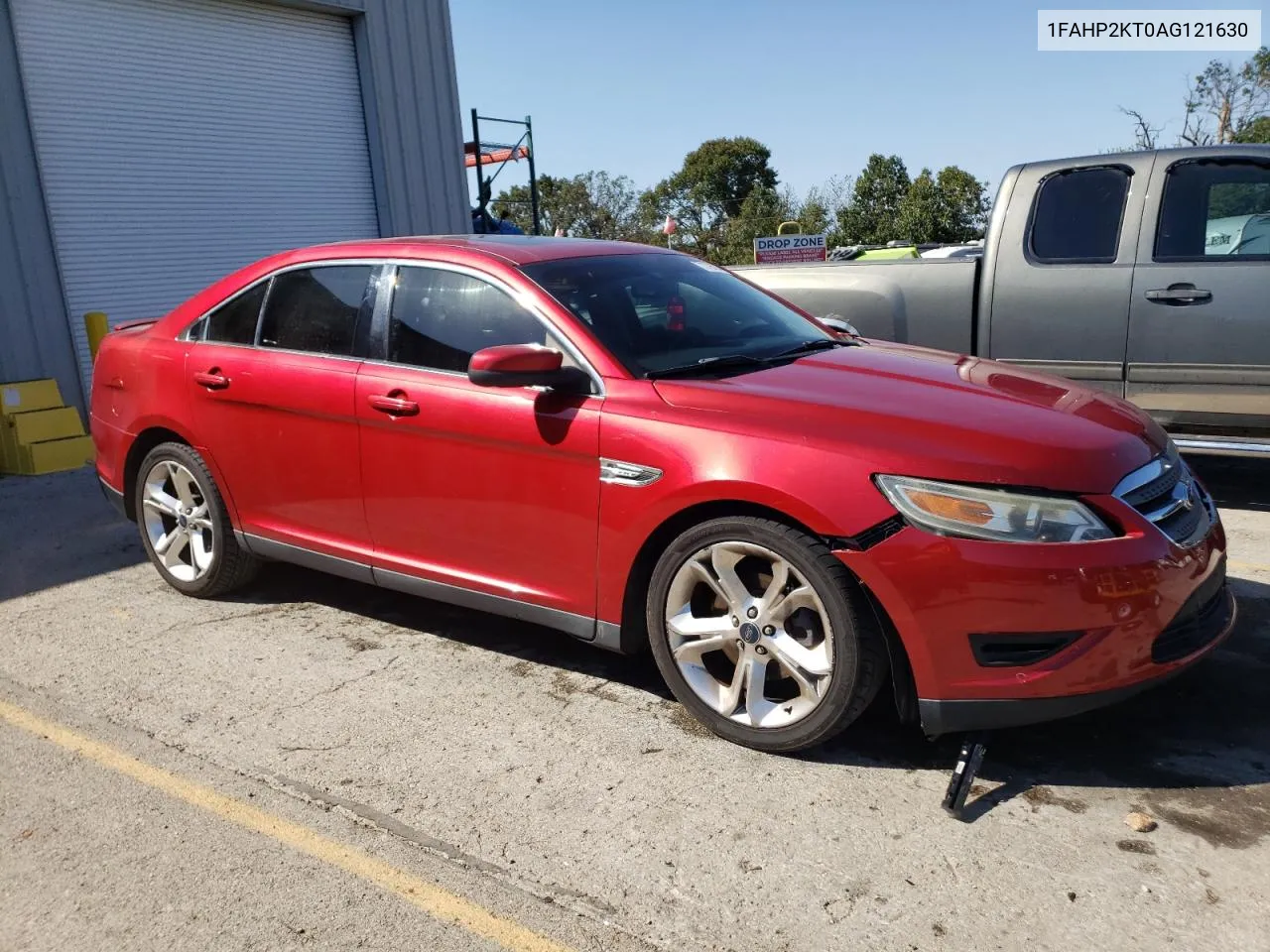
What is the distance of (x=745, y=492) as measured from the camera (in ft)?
10.0

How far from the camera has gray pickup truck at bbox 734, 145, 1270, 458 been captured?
5.51 metres

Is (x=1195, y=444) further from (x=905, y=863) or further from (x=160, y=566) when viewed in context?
(x=160, y=566)

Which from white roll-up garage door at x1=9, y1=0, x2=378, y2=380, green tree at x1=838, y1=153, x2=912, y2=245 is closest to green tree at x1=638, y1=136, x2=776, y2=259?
green tree at x1=838, y1=153, x2=912, y2=245

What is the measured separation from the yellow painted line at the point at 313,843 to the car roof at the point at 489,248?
2.07 m

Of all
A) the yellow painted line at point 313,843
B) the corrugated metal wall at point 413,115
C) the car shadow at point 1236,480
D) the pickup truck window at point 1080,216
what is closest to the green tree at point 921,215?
the corrugated metal wall at point 413,115

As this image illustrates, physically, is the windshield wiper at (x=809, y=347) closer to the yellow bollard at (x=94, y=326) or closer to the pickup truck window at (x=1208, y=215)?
the pickup truck window at (x=1208, y=215)

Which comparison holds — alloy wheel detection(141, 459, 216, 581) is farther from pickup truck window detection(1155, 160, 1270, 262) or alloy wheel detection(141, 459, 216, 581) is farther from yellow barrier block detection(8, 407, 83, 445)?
pickup truck window detection(1155, 160, 1270, 262)

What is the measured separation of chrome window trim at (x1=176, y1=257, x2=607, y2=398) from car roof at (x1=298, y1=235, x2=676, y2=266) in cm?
3

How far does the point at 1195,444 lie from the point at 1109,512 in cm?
317

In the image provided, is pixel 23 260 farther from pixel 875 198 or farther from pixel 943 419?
pixel 875 198

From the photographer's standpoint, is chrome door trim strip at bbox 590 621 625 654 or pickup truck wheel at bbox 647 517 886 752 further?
chrome door trim strip at bbox 590 621 625 654

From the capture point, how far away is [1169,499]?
3.11 meters

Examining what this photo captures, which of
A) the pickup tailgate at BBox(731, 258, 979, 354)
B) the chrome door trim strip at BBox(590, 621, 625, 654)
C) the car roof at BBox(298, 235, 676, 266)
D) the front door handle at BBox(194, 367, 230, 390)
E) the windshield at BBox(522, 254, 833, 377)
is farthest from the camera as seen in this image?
the pickup tailgate at BBox(731, 258, 979, 354)

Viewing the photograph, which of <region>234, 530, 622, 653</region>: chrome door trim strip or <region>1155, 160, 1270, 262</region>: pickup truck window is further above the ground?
<region>1155, 160, 1270, 262</region>: pickup truck window
